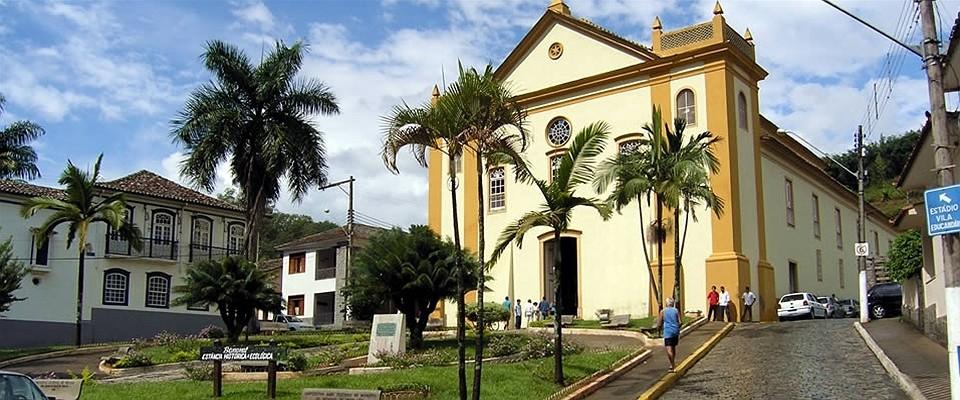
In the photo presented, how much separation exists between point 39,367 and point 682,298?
64.7 ft

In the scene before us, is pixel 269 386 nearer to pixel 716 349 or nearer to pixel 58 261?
pixel 716 349

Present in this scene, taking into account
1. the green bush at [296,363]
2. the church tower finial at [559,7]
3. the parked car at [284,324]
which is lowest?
the green bush at [296,363]

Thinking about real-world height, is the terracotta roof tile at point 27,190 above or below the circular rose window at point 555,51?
below

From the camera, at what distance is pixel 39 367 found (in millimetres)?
23922

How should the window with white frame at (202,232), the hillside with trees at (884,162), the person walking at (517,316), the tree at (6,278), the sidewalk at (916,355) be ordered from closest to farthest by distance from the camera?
the sidewalk at (916,355) < the tree at (6,278) < the person walking at (517,316) < the window with white frame at (202,232) < the hillside with trees at (884,162)

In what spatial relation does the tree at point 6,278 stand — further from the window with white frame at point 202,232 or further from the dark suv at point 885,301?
the dark suv at point 885,301

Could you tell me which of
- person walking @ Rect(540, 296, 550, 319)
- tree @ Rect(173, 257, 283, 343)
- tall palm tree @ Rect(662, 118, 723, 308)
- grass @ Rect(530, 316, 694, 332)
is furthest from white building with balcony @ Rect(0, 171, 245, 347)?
tall palm tree @ Rect(662, 118, 723, 308)

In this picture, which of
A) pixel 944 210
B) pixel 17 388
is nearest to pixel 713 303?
pixel 944 210

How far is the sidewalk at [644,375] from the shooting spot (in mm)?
15609

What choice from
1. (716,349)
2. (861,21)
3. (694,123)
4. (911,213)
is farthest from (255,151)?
(861,21)

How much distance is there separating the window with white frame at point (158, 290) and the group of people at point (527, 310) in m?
17.5

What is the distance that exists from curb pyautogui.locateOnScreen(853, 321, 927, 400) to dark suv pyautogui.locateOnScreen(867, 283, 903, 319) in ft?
29.9

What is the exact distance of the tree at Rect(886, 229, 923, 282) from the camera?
74.9 ft

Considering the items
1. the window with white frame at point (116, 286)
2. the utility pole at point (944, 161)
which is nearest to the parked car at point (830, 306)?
the utility pole at point (944, 161)
